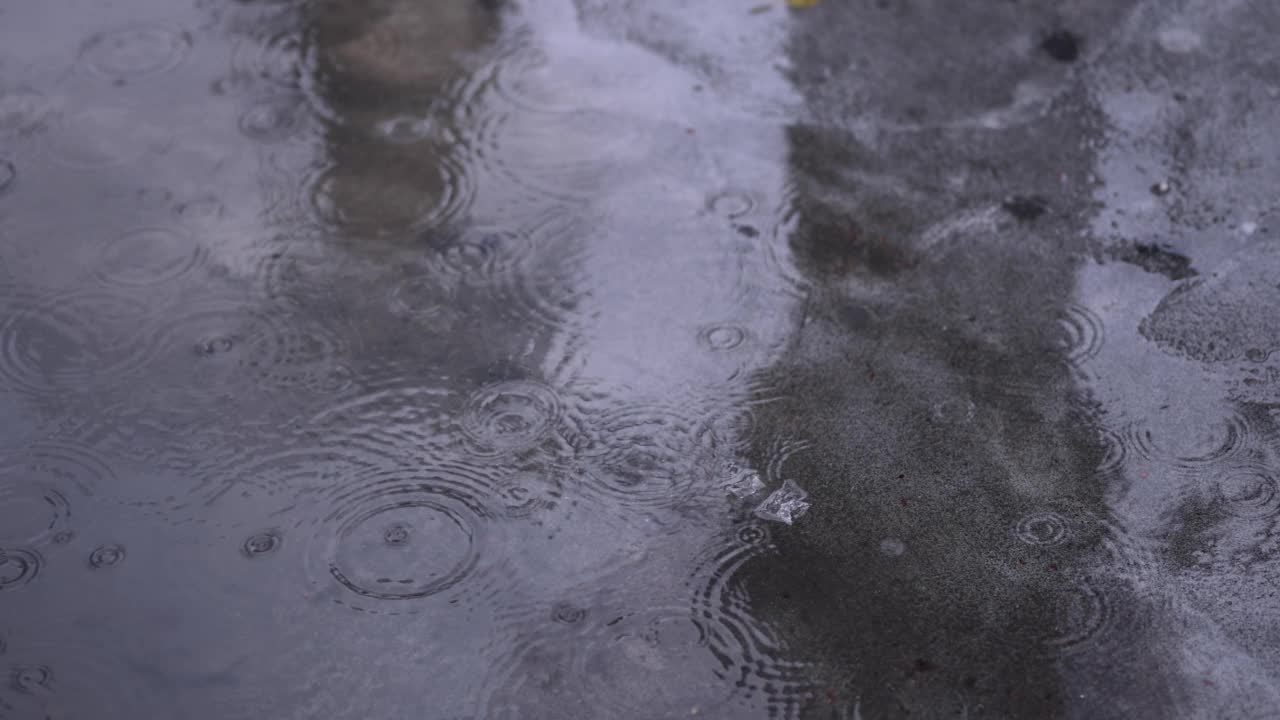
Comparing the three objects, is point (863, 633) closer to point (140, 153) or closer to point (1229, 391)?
point (1229, 391)

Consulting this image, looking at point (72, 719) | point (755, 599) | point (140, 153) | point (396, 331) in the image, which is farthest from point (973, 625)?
point (140, 153)

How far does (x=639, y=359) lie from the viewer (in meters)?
4.72

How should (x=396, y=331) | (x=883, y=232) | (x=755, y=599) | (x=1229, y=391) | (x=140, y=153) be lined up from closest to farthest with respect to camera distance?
(x=755, y=599)
(x=1229, y=391)
(x=396, y=331)
(x=883, y=232)
(x=140, y=153)

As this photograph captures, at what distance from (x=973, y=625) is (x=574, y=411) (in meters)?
1.74

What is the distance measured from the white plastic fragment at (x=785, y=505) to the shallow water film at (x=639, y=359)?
12 millimetres

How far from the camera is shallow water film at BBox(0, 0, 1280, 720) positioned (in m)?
3.80

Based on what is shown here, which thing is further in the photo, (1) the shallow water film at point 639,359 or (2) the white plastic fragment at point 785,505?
(2) the white plastic fragment at point 785,505

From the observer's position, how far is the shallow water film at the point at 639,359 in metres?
3.80

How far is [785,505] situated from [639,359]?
0.94 meters

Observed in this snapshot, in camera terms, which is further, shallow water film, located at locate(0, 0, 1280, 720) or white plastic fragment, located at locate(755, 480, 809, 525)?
white plastic fragment, located at locate(755, 480, 809, 525)

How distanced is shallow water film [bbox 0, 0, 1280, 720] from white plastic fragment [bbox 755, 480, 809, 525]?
1 cm

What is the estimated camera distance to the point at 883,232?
526 centimetres

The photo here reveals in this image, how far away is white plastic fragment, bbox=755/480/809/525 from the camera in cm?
417

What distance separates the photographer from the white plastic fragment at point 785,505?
4.17 meters
